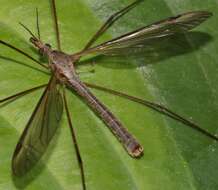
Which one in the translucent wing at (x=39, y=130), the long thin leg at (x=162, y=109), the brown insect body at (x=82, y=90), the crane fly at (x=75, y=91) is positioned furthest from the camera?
the long thin leg at (x=162, y=109)

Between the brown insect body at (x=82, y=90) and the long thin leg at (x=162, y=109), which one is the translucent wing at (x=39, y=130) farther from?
the long thin leg at (x=162, y=109)

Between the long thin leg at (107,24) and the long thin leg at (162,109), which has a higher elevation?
the long thin leg at (107,24)

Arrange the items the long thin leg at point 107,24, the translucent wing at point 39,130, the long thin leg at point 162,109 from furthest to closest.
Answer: the long thin leg at point 107,24
the long thin leg at point 162,109
the translucent wing at point 39,130

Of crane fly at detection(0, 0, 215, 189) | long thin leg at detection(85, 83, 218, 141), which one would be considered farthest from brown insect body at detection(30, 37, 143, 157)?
long thin leg at detection(85, 83, 218, 141)

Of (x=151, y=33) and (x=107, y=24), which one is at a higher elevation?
(x=107, y=24)

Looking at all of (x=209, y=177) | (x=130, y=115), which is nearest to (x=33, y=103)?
(x=130, y=115)

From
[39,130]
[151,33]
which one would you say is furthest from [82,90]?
[151,33]

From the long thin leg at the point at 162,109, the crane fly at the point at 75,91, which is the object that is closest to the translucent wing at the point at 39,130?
the crane fly at the point at 75,91

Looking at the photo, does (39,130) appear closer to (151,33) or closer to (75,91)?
(75,91)
